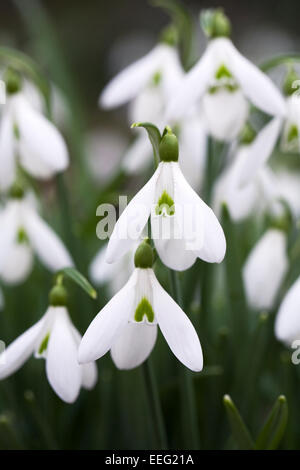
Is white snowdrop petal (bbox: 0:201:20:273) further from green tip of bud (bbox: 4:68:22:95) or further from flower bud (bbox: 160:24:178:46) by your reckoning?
flower bud (bbox: 160:24:178:46)

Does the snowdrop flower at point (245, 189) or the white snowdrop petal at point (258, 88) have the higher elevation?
the white snowdrop petal at point (258, 88)

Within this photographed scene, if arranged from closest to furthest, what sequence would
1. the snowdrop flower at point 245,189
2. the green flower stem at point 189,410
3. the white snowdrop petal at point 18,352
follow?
the white snowdrop petal at point 18,352 < the green flower stem at point 189,410 < the snowdrop flower at point 245,189

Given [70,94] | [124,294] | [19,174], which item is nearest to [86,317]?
[19,174]

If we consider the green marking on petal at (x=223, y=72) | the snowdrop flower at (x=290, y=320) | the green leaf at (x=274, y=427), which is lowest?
the green leaf at (x=274, y=427)

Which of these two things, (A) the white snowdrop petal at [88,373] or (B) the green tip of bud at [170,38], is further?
(B) the green tip of bud at [170,38]

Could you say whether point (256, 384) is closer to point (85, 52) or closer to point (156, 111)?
point (156, 111)

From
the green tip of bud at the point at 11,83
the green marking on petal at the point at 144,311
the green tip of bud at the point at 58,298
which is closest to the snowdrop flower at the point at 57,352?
the green tip of bud at the point at 58,298

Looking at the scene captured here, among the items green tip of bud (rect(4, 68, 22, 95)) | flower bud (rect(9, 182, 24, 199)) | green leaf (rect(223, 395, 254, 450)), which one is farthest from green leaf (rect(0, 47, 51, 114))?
green leaf (rect(223, 395, 254, 450))

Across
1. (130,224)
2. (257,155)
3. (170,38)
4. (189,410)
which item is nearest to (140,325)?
(130,224)

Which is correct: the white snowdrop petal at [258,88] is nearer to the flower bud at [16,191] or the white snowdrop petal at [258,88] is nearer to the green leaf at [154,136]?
the green leaf at [154,136]

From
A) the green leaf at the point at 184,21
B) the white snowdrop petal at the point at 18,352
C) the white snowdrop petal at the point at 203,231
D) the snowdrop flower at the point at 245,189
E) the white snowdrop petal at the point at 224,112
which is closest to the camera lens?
the white snowdrop petal at the point at 203,231
